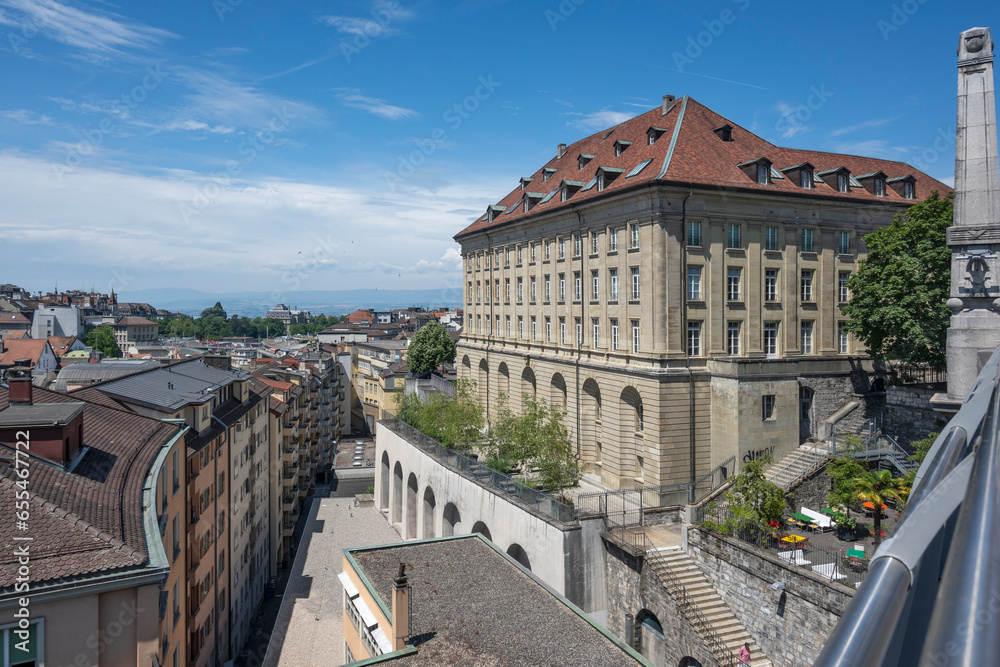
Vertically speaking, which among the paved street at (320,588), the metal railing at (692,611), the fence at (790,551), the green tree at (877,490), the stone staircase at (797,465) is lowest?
the paved street at (320,588)

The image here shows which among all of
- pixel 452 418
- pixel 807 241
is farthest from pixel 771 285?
pixel 452 418

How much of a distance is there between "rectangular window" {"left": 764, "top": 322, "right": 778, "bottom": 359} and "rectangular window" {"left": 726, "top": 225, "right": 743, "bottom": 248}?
5.12m

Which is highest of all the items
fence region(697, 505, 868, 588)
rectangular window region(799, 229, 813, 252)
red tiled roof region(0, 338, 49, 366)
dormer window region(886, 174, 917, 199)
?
dormer window region(886, 174, 917, 199)

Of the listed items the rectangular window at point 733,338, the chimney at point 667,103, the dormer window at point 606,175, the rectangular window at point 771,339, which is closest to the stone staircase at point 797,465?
the rectangular window at point 771,339

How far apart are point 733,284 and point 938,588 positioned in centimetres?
3814

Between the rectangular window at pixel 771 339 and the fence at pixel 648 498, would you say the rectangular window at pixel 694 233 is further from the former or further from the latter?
the fence at pixel 648 498

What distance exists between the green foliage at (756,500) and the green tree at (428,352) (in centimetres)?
6175

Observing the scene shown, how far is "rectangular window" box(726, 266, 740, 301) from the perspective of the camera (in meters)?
38.9

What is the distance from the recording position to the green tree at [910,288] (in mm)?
33031

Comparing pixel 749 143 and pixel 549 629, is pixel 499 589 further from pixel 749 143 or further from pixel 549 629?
pixel 749 143

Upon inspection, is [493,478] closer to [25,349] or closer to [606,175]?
[606,175]

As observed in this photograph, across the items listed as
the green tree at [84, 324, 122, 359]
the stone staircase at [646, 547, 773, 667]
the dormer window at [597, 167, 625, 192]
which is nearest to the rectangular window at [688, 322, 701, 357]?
the dormer window at [597, 167, 625, 192]

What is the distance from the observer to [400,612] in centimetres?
1756

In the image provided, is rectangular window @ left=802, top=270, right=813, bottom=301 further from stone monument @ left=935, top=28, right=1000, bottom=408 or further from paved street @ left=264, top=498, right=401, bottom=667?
paved street @ left=264, top=498, right=401, bottom=667
